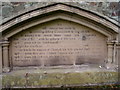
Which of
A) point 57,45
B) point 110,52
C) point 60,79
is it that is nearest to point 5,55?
point 57,45

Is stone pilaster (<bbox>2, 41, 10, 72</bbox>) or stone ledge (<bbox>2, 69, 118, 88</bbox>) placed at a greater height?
stone pilaster (<bbox>2, 41, 10, 72</bbox>)

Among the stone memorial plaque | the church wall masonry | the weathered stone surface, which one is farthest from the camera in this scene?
the stone memorial plaque

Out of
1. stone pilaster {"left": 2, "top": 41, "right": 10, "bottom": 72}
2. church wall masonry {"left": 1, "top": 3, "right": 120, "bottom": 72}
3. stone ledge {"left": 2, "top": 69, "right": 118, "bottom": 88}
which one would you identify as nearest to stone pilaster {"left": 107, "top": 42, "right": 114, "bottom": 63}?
church wall masonry {"left": 1, "top": 3, "right": 120, "bottom": 72}

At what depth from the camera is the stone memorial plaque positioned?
3.06 metres

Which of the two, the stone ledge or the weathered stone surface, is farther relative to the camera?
the stone ledge

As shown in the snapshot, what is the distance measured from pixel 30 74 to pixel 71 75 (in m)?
0.74

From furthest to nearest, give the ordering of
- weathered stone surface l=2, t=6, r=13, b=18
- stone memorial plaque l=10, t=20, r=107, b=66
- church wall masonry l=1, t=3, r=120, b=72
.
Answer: stone memorial plaque l=10, t=20, r=107, b=66 < church wall masonry l=1, t=3, r=120, b=72 < weathered stone surface l=2, t=6, r=13, b=18

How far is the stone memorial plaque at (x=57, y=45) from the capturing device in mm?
3062

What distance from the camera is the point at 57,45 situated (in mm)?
3113

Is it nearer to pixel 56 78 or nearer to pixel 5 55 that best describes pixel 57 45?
pixel 56 78

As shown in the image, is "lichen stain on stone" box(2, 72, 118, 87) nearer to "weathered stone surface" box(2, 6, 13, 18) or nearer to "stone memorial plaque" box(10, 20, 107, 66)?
"stone memorial plaque" box(10, 20, 107, 66)

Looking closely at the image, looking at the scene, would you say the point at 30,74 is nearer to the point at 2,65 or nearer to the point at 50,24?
the point at 2,65

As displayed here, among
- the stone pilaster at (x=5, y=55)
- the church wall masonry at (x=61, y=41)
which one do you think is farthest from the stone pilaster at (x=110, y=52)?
the stone pilaster at (x=5, y=55)

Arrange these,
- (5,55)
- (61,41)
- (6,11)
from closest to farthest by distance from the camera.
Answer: (6,11) < (5,55) < (61,41)
